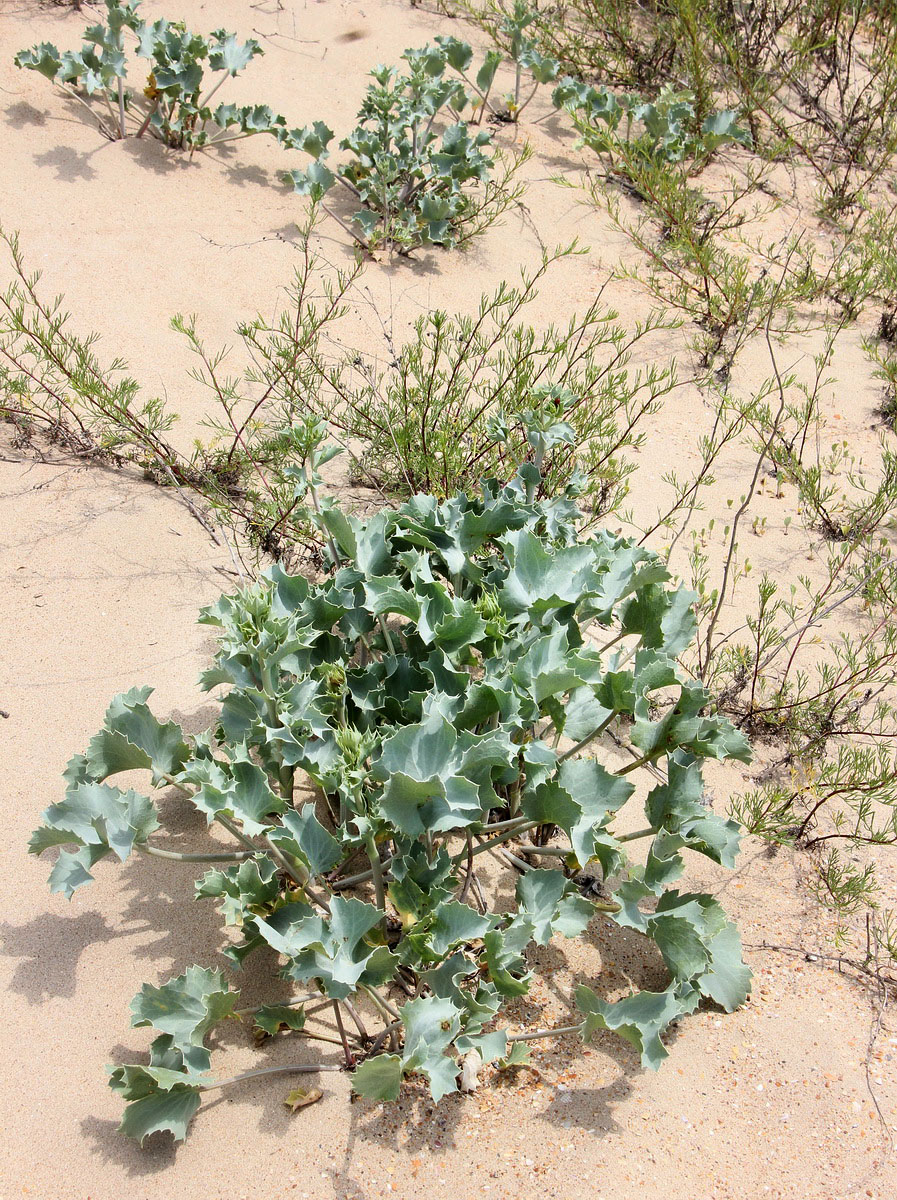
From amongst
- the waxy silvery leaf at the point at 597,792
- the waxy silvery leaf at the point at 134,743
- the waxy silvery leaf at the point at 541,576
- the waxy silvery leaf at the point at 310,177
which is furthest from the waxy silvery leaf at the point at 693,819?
the waxy silvery leaf at the point at 310,177

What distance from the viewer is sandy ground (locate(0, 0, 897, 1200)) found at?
1950mm

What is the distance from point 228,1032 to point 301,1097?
209 mm

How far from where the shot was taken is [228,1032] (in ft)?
6.95

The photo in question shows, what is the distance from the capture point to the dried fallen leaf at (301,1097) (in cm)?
200

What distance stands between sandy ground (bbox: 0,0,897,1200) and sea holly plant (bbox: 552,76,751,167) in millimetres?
1863

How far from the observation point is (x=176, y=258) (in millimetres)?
4375

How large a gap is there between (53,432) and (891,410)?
125 inches

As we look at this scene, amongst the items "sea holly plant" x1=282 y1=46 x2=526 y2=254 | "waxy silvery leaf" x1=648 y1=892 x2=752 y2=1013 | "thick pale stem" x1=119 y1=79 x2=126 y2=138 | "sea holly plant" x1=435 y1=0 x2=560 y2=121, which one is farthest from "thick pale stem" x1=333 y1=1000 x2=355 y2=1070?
"sea holly plant" x1=435 y1=0 x2=560 y2=121

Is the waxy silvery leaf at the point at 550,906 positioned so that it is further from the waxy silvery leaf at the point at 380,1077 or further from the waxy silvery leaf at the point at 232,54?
the waxy silvery leaf at the point at 232,54

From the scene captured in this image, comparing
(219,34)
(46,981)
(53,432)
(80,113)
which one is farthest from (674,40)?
(46,981)

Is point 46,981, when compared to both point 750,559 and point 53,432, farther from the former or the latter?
point 750,559

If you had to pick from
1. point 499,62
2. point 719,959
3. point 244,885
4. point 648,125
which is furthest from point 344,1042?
point 499,62

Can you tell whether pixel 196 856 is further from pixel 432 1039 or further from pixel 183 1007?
pixel 432 1039

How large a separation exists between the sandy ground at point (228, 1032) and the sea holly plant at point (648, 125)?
186 cm
